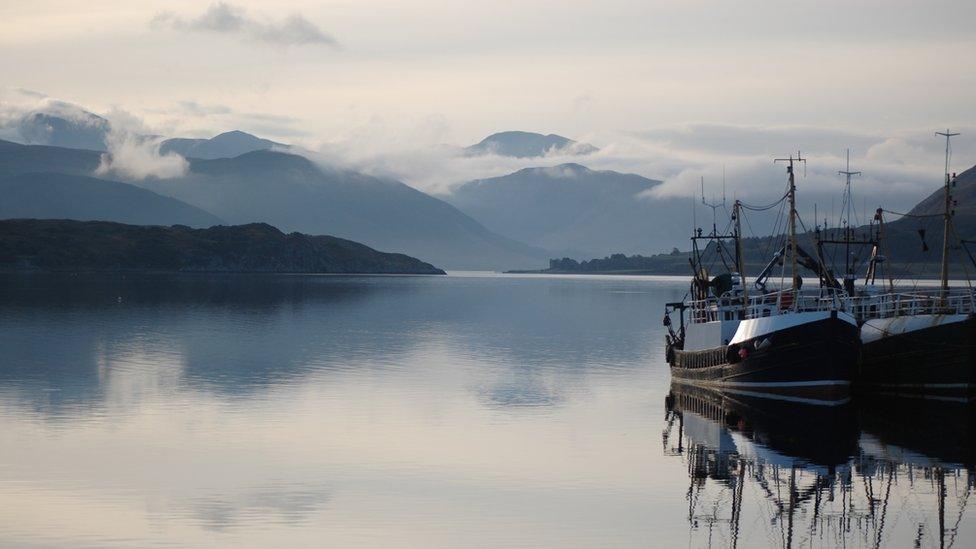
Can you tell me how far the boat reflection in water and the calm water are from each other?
0.14 meters

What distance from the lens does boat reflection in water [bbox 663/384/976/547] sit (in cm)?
3934

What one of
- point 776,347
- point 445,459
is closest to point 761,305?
point 776,347

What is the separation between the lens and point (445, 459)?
51.0 m

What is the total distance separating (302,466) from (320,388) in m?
27.7

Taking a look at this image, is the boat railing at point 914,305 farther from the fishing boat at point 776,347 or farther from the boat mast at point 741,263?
the boat mast at point 741,263

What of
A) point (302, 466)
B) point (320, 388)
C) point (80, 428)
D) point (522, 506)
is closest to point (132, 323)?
point (320, 388)

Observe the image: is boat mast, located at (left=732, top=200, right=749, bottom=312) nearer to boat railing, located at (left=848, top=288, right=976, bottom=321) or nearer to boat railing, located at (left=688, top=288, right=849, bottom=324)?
boat railing, located at (left=688, top=288, right=849, bottom=324)

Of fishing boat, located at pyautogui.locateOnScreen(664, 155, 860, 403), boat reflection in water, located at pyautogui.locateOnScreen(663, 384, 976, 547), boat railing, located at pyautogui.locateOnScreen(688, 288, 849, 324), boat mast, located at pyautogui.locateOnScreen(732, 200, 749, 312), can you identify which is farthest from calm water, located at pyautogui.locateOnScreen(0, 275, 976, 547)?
boat mast, located at pyautogui.locateOnScreen(732, 200, 749, 312)

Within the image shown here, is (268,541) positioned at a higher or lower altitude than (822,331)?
lower

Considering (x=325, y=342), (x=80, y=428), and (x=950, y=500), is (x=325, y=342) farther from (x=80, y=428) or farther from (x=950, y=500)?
(x=950, y=500)

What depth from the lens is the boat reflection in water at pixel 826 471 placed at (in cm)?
3934

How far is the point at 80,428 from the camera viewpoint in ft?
188

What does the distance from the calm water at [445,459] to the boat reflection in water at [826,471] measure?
14cm

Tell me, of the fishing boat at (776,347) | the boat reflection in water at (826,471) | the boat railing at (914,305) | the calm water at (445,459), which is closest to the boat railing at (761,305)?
the fishing boat at (776,347)
